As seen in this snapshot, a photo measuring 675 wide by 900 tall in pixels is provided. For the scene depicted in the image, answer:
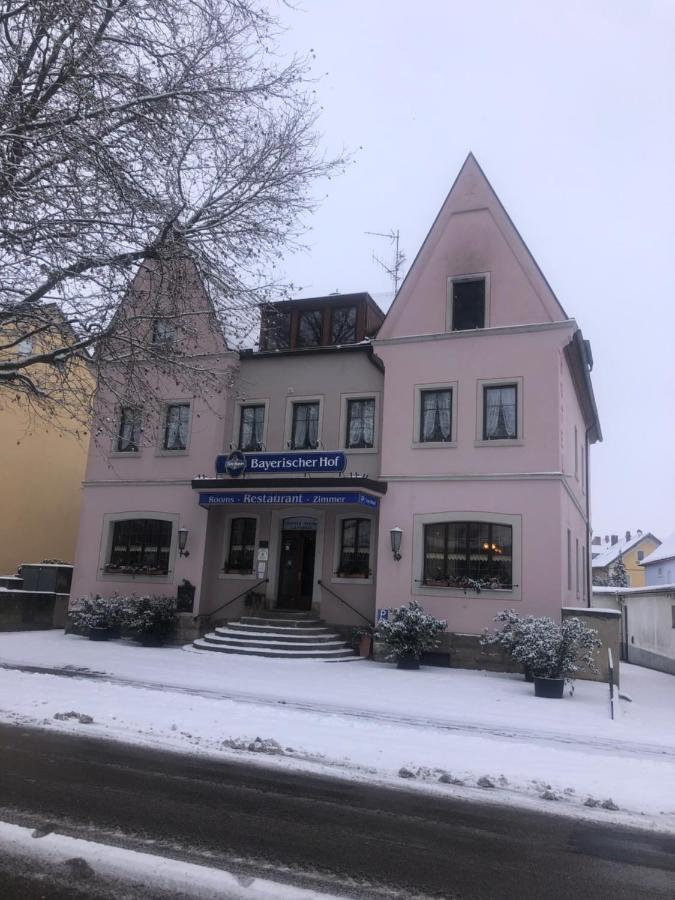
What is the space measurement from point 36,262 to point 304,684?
8.83 metres

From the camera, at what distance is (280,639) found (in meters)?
17.9

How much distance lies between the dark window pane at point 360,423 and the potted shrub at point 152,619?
6.90 metres

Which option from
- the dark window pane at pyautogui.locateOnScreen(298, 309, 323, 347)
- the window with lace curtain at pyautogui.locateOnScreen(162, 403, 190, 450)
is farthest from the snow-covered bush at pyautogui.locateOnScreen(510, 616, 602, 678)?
the window with lace curtain at pyautogui.locateOnScreen(162, 403, 190, 450)

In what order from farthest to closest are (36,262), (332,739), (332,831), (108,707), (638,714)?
(638,714) → (108,707) → (36,262) → (332,739) → (332,831)

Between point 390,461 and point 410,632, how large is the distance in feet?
15.7

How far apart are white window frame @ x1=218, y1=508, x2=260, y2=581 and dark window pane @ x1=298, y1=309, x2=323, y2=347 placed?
5538 millimetres

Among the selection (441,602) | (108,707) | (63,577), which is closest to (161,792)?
(108,707)

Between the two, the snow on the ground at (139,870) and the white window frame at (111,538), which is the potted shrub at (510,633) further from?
the snow on the ground at (139,870)

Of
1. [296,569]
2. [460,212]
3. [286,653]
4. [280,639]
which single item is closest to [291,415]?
[296,569]

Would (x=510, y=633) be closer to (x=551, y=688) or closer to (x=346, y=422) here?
(x=551, y=688)

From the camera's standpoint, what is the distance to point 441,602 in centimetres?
1750

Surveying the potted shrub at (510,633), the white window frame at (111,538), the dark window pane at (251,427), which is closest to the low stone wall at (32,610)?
the white window frame at (111,538)

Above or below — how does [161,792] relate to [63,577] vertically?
below

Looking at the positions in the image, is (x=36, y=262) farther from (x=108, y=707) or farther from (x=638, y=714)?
(x=638, y=714)
